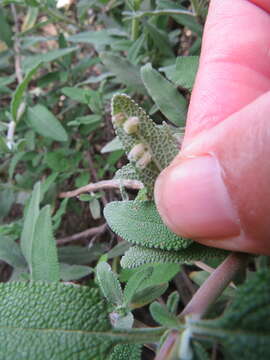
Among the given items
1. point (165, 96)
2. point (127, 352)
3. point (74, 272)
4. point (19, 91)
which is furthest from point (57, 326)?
point (19, 91)

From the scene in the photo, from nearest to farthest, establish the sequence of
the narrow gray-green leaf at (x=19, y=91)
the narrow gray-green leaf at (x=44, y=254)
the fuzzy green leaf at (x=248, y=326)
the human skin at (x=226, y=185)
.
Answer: the fuzzy green leaf at (x=248, y=326)
the human skin at (x=226, y=185)
the narrow gray-green leaf at (x=44, y=254)
the narrow gray-green leaf at (x=19, y=91)

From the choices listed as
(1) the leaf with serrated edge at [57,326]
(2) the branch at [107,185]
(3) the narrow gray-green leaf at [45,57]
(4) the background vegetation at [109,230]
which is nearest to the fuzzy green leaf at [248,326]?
(4) the background vegetation at [109,230]

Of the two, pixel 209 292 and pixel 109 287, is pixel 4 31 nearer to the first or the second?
pixel 109 287

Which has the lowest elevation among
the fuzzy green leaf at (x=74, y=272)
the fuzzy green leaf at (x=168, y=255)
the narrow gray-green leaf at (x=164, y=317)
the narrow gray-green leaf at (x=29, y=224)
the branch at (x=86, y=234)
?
the branch at (x=86, y=234)

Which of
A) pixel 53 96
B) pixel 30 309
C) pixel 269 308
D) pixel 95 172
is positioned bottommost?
pixel 95 172

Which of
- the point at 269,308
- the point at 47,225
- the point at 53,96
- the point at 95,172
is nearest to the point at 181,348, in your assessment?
the point at 269,308

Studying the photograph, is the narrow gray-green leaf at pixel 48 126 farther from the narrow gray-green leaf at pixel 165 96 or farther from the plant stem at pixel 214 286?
the plant stem at pixel 214 286

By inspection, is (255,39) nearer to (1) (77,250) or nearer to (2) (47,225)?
(2) (47,225)
